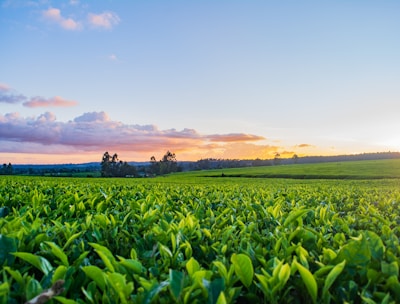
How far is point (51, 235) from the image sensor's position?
9.08 feet

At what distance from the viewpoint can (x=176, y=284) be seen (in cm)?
158

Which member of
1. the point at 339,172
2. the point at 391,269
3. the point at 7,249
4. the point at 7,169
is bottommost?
the point at 339,172

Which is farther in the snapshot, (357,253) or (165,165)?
(165,165)

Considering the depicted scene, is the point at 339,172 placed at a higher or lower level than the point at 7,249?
lower

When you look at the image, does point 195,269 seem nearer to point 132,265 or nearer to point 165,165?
point 132,265

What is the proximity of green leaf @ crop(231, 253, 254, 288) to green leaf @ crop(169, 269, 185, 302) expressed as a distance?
0.33 meters

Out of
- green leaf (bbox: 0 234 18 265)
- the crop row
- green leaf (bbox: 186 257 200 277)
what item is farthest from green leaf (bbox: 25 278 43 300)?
green leaf (bbox: 186 257 200 277)

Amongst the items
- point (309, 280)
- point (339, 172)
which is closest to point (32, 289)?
point (309, 280)

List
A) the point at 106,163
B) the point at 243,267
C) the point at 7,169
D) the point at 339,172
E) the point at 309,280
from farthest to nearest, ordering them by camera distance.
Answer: the point at 106,163, the point at 7,169, the point at 339,172, the point at 243,267, the point at 309,280

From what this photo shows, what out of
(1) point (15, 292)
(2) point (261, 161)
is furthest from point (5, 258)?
(2) point (261, 161)

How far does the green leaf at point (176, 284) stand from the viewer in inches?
61.4

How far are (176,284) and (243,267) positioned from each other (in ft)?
1.35

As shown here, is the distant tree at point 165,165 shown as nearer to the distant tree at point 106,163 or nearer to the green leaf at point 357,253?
the distant tree at point 106,163

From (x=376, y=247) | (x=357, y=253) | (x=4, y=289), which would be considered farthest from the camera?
(x=376, y=247)
